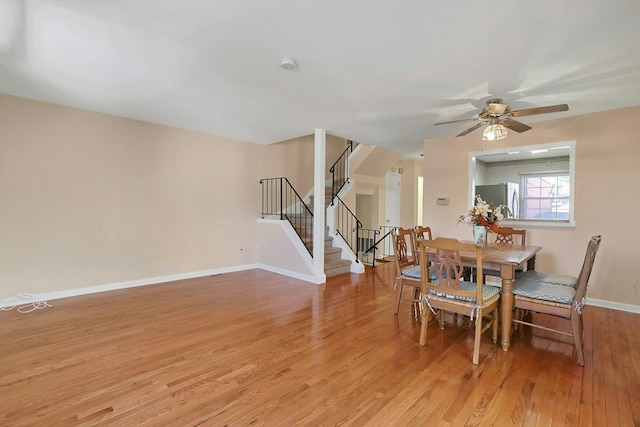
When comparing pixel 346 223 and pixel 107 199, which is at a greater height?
pixel 107 199

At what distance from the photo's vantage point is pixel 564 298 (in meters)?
2.50

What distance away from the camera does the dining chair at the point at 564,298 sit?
2434 mm

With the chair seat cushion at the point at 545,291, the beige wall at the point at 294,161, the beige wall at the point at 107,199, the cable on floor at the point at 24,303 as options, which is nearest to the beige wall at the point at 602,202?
the chair seat cushion at the point at 545,291

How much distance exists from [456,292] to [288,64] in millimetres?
2567

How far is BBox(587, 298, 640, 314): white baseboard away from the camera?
147 inches

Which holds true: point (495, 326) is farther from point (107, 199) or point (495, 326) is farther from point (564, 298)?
point (107, 199)

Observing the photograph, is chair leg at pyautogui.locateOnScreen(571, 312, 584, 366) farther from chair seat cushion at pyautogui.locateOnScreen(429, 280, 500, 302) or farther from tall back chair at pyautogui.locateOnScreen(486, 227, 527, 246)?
tall back chair at pyautogui.locateOnScreen(486, 227, 527, 246)

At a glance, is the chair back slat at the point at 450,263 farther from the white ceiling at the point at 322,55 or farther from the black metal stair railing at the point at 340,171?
the black metal stair railing at the point at 340,171

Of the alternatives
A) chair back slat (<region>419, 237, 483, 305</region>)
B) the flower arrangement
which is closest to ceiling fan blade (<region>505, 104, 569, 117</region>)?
the flower arrangement

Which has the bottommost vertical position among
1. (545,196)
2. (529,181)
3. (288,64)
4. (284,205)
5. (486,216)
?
(486,216)

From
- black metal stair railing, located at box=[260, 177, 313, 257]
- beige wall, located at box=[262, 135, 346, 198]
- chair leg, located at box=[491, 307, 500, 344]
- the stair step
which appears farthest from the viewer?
beige wall, located at box=[262, 135, 346, 198]

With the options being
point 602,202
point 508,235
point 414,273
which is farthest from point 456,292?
point 602,202

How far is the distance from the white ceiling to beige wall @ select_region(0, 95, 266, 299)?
484 mm

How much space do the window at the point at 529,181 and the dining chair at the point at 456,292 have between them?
7.92 feet
